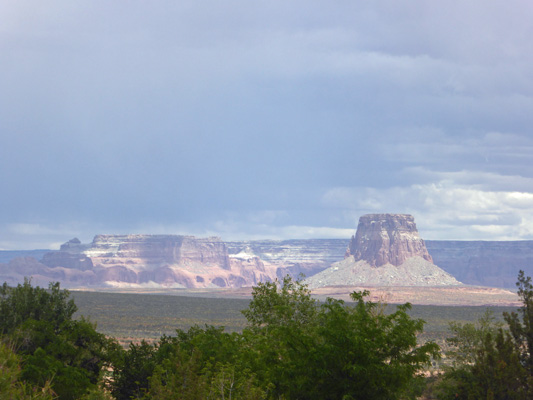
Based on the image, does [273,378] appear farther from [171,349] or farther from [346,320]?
[171,349]

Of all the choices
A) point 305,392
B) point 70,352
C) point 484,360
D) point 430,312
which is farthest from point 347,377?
point 430,312

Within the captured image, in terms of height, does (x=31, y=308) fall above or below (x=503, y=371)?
above

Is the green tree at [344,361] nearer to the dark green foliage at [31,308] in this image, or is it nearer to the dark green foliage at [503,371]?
the dark green foliage at [503,371]

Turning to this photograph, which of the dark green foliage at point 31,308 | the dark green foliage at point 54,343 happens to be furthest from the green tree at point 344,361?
the dark green foliage at point 31,308

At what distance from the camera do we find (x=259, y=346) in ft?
85.9

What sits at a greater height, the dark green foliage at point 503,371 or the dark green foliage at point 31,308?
the dark green foliage at point 31,308

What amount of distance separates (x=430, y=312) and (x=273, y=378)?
420 feet

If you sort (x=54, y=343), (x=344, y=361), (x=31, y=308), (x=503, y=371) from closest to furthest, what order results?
(x=344, y=361) → (x=503, y=371) → (x=54, y=343) → (x=31, y=308)

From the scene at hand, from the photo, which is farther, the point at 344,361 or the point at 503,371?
the point at 503,371

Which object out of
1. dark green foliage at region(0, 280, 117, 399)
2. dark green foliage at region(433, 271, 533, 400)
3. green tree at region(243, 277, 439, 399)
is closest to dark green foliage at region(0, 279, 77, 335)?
dark green foliage at region(0, 280, 117, 399)

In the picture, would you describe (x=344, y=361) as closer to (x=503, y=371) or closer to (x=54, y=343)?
(x=503, y=371)

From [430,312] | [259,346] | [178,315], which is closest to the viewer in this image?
[259,346]

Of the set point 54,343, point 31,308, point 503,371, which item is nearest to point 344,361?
point 503,371

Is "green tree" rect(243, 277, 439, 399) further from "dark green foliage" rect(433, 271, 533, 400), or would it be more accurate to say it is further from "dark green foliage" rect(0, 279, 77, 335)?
"dark green foliage" rect(0, 279, 77, 335)
